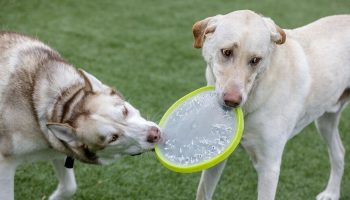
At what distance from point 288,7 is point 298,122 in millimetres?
5951

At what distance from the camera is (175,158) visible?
3.39m

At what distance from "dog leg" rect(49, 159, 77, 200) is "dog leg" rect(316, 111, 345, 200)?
199 centimetres

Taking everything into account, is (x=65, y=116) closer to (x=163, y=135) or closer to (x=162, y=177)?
(x=163, y=135)

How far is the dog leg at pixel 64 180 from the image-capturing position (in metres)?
3.87

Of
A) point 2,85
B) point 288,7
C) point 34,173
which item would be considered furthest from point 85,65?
point 288,7

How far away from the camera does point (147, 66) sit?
6.53 meters

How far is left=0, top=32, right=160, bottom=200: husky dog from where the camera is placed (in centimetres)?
303

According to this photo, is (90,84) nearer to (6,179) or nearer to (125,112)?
(125,112)

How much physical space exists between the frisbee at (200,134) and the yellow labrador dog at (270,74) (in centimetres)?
16

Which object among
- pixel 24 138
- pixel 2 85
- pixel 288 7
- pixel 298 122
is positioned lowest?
pixel 288 7

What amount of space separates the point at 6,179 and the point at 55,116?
534mm

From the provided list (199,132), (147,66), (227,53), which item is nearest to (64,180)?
(199,132)

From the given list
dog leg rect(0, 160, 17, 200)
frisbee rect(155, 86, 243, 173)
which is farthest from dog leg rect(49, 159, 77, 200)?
frisbee rect(155, 86, 243, 173)

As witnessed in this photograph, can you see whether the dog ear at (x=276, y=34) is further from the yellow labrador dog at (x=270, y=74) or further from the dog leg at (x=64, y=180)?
the dog leg at (x=64, y=180)
